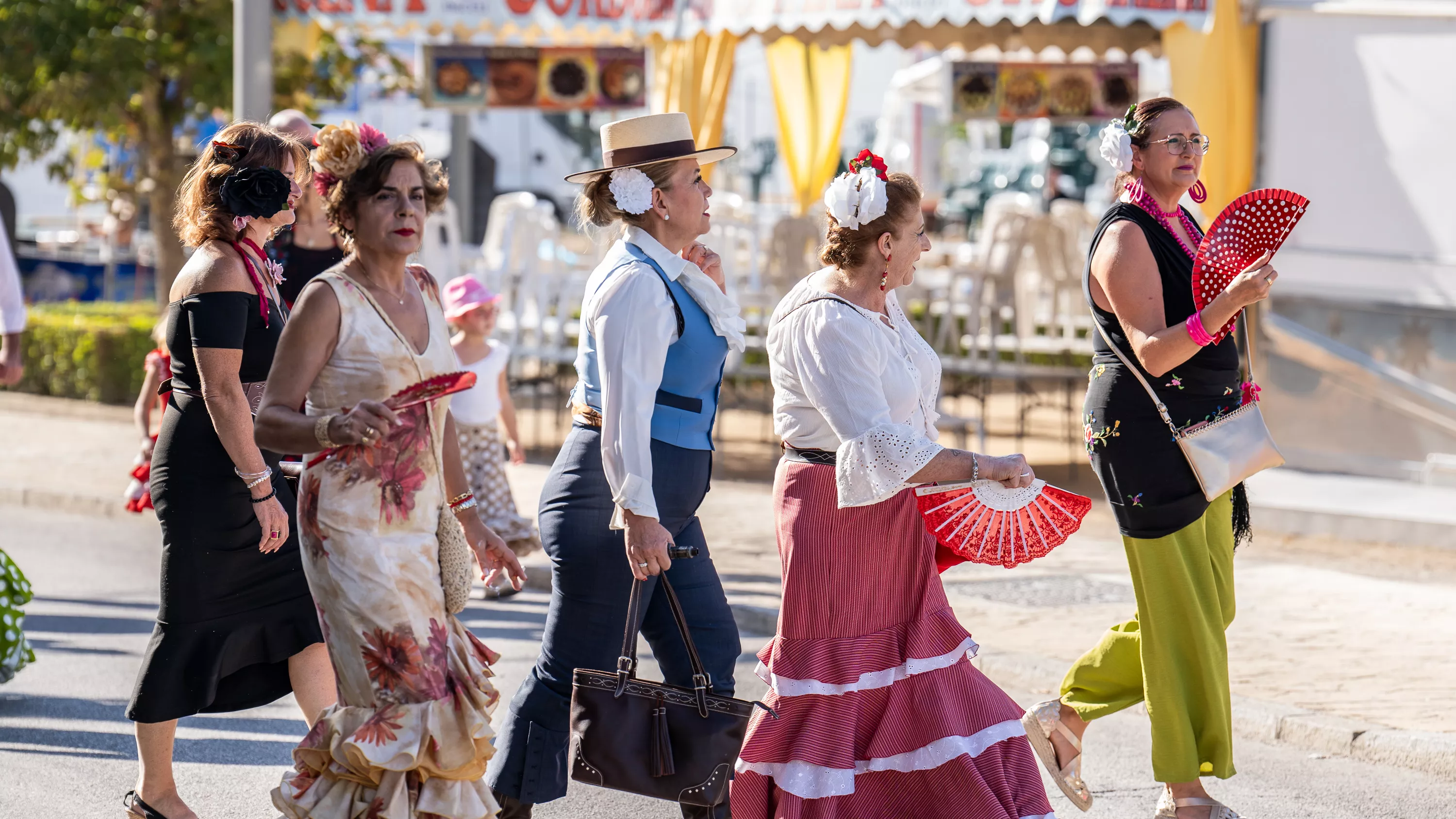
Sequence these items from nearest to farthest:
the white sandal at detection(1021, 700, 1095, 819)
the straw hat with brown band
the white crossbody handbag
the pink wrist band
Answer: the straw hat with brown band < the pink wrist band < the white crossbody handbag < the white sandal at detection(1021, 700, 1095, 819)

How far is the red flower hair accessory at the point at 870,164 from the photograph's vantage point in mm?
4312

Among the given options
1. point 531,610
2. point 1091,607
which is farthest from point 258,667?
point 1091,607

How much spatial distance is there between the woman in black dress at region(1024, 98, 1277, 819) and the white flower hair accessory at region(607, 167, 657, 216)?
51.5 inches

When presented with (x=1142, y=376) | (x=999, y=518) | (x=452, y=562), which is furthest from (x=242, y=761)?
(x=1142, y=376)

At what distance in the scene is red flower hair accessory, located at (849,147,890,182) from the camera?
14.1ft

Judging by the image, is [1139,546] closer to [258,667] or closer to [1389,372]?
[258,667]

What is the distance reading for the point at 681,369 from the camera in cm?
429

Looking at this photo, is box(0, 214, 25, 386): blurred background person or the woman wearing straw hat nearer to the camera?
the woman wearing straw hat

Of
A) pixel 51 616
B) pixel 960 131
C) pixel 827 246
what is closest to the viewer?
pixel 827 246

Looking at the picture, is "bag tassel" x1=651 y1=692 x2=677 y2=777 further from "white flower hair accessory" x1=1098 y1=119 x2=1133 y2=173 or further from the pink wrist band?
"white flower hair accessory" x1=1098 y1=119 x2=1133 y2=173

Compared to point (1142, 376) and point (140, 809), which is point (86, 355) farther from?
point (1142, 376)

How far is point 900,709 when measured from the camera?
4254mm

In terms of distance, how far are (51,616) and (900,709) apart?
515 centimetres

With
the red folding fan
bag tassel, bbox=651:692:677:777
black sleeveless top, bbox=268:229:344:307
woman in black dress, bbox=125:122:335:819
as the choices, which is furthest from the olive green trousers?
black sleeveless top, bbox=268:229:344:307
